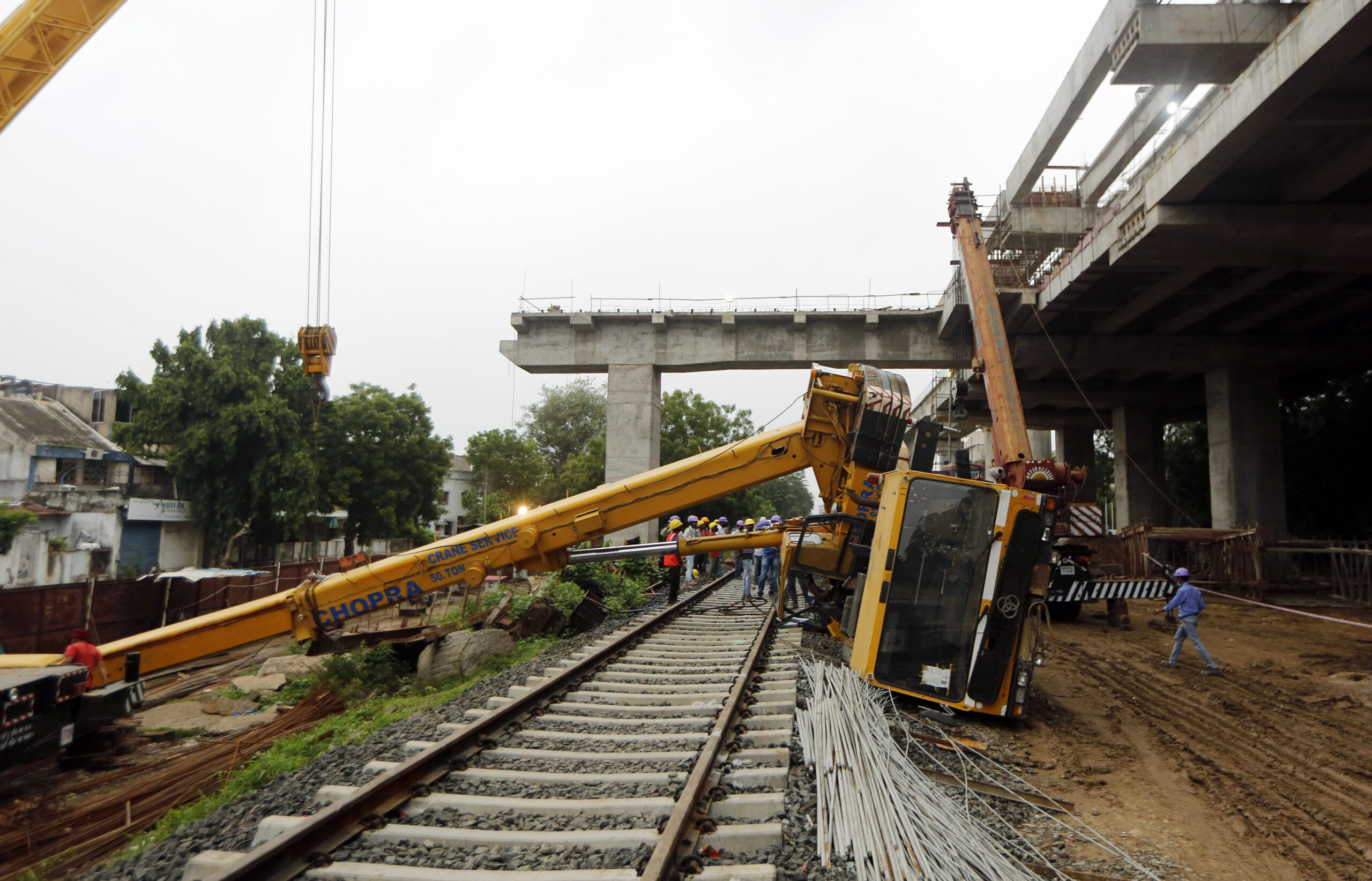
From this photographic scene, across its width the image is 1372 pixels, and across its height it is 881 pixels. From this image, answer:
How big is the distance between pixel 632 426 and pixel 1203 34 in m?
15.0

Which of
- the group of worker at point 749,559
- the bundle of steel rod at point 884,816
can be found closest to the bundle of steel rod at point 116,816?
the bundle of steel rod at point 884,816

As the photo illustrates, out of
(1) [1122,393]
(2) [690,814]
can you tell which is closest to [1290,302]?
(1) [1122,393]

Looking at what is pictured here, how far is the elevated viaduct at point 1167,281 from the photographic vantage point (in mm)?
11484

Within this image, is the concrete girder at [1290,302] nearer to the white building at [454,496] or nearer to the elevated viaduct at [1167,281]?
the elevated viaduct at [1167,281]

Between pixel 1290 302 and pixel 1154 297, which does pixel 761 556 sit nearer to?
pixel 1154 297

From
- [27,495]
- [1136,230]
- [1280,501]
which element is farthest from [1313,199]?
[27,495]

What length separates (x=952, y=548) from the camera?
656 cm

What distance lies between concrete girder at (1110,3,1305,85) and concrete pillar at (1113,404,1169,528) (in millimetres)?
15509

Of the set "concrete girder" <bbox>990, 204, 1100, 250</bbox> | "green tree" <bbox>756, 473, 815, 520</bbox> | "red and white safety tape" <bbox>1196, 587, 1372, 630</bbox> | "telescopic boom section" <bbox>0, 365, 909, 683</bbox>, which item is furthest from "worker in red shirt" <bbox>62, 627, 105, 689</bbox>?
"green tree" <bbox>756, 473, 815, 520</bbox>

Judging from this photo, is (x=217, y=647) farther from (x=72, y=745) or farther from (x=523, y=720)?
(x=523, y=720)

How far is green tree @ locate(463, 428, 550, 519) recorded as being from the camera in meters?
46.8

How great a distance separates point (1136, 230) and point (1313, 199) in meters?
2.74

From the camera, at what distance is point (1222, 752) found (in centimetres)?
639

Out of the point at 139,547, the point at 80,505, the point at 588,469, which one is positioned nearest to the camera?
the point at 80,505
